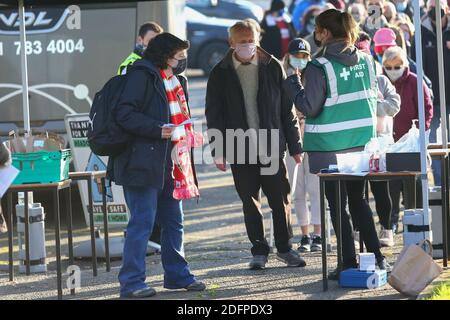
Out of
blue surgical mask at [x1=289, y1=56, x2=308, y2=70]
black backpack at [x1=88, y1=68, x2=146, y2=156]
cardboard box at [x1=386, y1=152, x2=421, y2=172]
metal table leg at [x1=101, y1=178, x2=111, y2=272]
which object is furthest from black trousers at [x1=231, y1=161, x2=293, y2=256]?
black backpack at [x1=88, y1=68, x2=146, y2=156]

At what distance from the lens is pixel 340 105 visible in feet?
29.7

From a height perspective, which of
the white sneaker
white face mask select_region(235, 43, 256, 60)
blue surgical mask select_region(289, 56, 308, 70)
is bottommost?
the white sneaker

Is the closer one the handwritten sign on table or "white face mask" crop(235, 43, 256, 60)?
the handwritten sign on table

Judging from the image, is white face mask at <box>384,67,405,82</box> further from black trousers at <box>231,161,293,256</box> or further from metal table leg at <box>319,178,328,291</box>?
metal table leg at <box>319,178,328,291</box>

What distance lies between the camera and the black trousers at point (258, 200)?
9.99 metres

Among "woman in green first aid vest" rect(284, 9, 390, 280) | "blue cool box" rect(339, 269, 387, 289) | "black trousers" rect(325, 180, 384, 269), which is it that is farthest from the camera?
"black trousers" rect(325, 180, 384, 269)

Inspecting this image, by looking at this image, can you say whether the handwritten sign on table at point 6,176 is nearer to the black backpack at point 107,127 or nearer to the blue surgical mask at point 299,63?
the black backpack at point 107,127

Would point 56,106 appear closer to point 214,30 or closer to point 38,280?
point 38,280

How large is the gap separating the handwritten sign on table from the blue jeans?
2.87 ft

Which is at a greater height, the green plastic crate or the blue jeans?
the green plastic crate

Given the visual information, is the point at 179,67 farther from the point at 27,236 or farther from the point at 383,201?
the point at 383,201

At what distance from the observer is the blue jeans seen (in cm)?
877

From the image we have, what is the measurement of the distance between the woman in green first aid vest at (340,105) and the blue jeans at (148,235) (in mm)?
1094

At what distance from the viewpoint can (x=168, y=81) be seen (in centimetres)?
900
